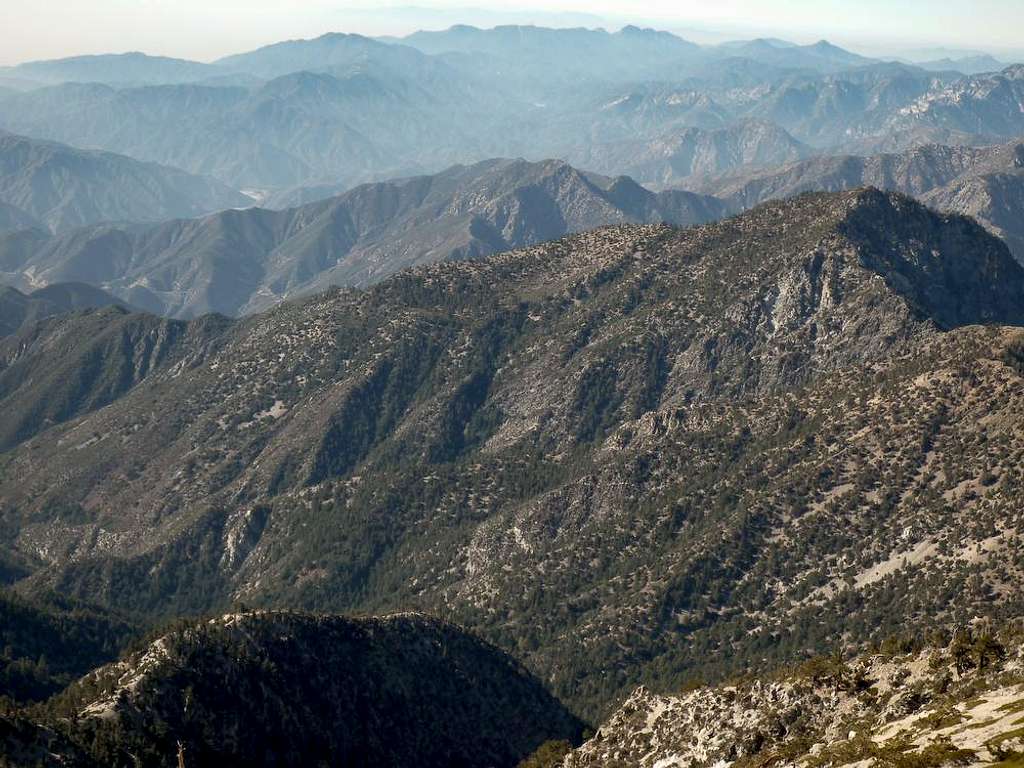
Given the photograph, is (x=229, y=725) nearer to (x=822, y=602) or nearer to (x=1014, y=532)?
(x=822, y=602)

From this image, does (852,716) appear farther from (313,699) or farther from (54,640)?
(54,640)

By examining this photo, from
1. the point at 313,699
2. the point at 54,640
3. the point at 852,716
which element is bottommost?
the point at 54,640

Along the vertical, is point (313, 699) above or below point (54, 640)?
above

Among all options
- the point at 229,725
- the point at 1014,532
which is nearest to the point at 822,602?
the point at 1014,532

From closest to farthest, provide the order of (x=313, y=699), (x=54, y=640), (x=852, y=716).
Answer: (x=852, y=716), (x=313, y=699), (x=54, y=640)

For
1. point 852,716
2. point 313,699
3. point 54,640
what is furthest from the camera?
point 54,640

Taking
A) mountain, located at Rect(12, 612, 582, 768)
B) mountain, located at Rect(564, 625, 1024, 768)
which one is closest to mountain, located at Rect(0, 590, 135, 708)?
mountain, located at Rect(12, 612, 582, 768)

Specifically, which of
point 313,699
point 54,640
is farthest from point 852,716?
point 54,640

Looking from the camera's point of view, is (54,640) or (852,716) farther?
(54,640)
